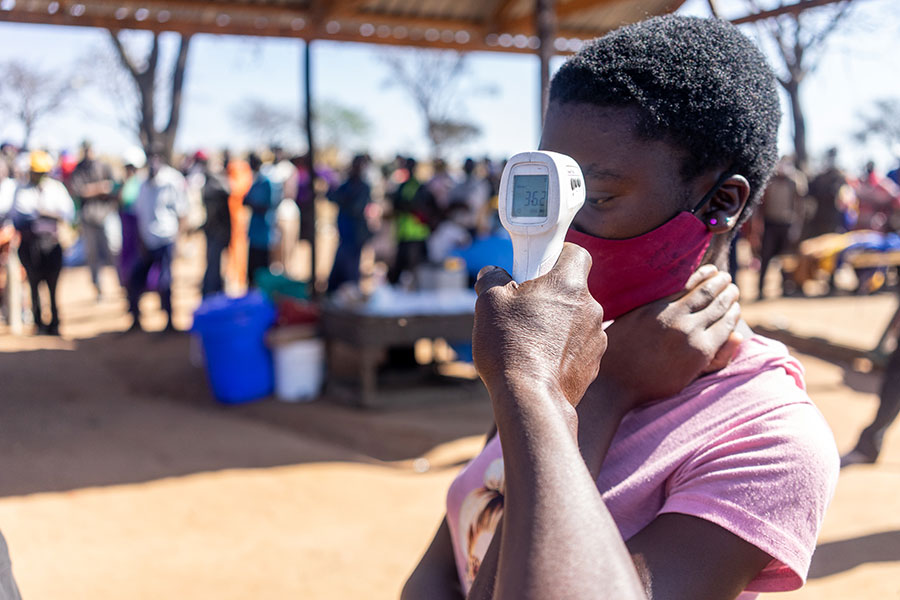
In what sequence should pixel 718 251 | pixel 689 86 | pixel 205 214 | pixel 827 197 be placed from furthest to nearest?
pixel 827 197 < pixel 205 214 < pixel 718 251 < pixel 689 86

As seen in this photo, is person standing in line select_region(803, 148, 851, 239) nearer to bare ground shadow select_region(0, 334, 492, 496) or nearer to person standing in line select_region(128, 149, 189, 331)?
bare ground shadow select_region(0, 334, 492, 496)

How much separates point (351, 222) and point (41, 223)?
11.8ft

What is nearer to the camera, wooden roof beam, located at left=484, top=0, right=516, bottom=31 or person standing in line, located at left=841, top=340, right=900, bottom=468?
person standing in line, located at left=841, top=340, right=900, bottom=468

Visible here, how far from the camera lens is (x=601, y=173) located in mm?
1225

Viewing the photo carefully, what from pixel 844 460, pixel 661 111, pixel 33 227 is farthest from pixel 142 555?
pixel 33 227

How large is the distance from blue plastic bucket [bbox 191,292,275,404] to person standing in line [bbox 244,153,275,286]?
3.25 meters

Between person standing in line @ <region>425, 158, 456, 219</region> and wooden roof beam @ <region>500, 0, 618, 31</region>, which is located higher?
wooden roof beam @ <region>500, 0, 618, 31</region>

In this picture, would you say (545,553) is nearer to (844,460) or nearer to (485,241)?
(844,460)

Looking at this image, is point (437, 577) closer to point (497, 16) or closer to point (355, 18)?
point (355, 18)

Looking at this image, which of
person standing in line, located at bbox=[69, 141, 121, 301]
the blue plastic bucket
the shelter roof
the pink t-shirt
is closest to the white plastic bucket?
the blue plastic bucket

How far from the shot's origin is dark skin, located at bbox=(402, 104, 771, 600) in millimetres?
918

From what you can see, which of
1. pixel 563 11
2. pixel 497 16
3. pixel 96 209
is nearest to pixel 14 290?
pixel 96 209

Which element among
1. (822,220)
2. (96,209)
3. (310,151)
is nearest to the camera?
(310,151)

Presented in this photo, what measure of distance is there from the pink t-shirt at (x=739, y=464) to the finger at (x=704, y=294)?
0.11 meters
